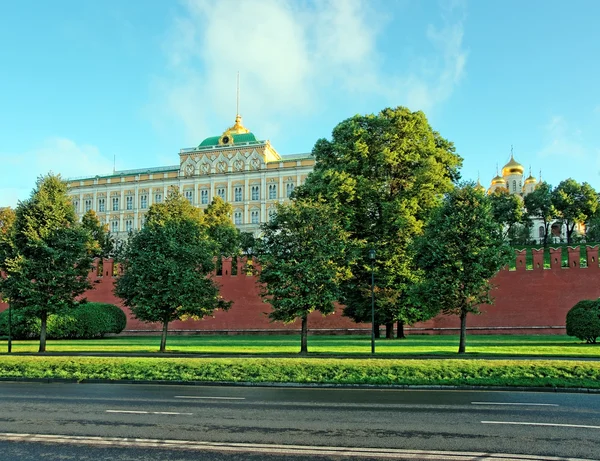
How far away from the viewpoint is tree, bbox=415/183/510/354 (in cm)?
2222

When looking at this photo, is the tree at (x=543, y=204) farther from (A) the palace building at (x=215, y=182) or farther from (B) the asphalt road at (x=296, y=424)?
(B) the asphalt road at (x=296, y=424)

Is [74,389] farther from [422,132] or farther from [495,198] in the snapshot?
[495,198]

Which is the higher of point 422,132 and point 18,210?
point 422,132

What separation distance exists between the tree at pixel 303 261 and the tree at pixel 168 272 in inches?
134

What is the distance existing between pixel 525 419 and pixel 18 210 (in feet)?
78.0

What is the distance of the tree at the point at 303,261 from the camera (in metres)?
22.9

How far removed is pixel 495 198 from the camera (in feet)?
209

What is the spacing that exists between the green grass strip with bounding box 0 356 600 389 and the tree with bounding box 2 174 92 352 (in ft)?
26.5

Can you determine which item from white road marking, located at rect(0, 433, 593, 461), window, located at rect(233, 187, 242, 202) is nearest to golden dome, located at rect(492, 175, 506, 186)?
window, located at rect(233, 187, 242, 202)

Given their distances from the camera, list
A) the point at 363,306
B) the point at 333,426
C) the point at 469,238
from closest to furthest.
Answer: the point at 333,426 < the point at 469,238 < the point at 363,306

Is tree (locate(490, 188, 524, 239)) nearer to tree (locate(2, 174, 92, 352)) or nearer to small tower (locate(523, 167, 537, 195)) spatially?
small tower (locate(523, 167, 537, 195))

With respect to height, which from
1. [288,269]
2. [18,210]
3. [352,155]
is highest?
[352,155]

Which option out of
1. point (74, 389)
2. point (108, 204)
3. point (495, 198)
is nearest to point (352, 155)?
point (74, 389)

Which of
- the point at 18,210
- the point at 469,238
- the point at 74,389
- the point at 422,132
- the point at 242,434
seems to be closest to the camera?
the point at 242,434
